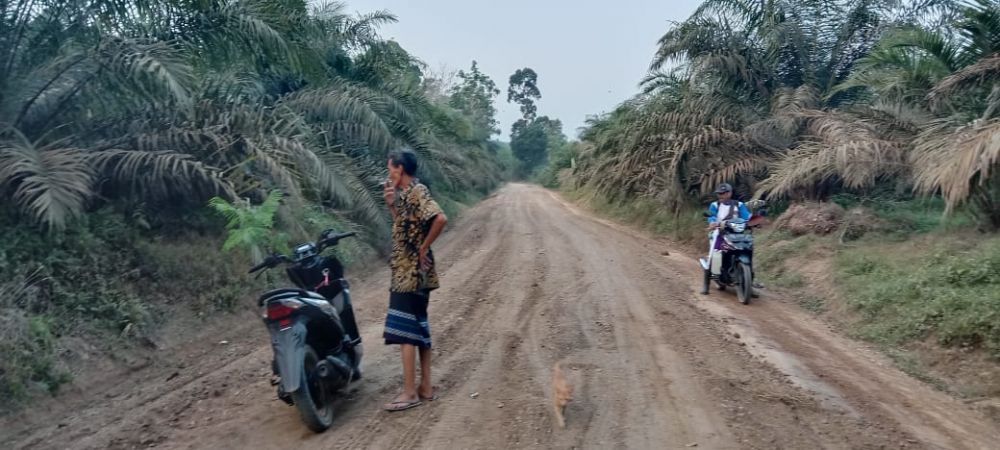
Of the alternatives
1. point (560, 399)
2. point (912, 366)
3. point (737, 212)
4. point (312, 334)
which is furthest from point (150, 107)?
point (912, 366)

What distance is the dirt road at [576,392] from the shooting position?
463 cm

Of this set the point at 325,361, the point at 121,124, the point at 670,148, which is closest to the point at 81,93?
the point at 121,124

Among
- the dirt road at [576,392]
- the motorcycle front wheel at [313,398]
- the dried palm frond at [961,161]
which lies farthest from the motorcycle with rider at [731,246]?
the motorcycle front wheel at [313,398]

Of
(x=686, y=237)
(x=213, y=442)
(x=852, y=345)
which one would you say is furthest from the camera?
(x=686, y=237)

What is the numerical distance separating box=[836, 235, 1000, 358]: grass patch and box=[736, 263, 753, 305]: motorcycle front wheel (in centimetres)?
106

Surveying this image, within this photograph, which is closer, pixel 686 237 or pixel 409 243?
pixel 409 243

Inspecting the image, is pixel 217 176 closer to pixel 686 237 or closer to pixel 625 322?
pixel 625 322

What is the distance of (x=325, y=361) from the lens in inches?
196

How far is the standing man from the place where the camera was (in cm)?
502

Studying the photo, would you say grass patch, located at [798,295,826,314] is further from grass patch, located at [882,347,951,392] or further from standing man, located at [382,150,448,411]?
standing man, located at [382,150,448,411]

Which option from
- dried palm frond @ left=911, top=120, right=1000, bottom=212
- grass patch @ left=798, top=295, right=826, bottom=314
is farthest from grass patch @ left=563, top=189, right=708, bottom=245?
dried palm frond @ left=911, top=120, right=1000, bottom=212

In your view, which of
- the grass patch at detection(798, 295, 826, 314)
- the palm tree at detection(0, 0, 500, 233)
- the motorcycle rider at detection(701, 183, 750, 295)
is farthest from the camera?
the motorcycle rider at detection(701, 183, 750, 295)

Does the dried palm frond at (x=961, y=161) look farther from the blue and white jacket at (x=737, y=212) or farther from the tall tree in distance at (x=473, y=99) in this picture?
the tall tree in distance at (x=473, y=99)

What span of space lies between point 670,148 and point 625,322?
8774mm
